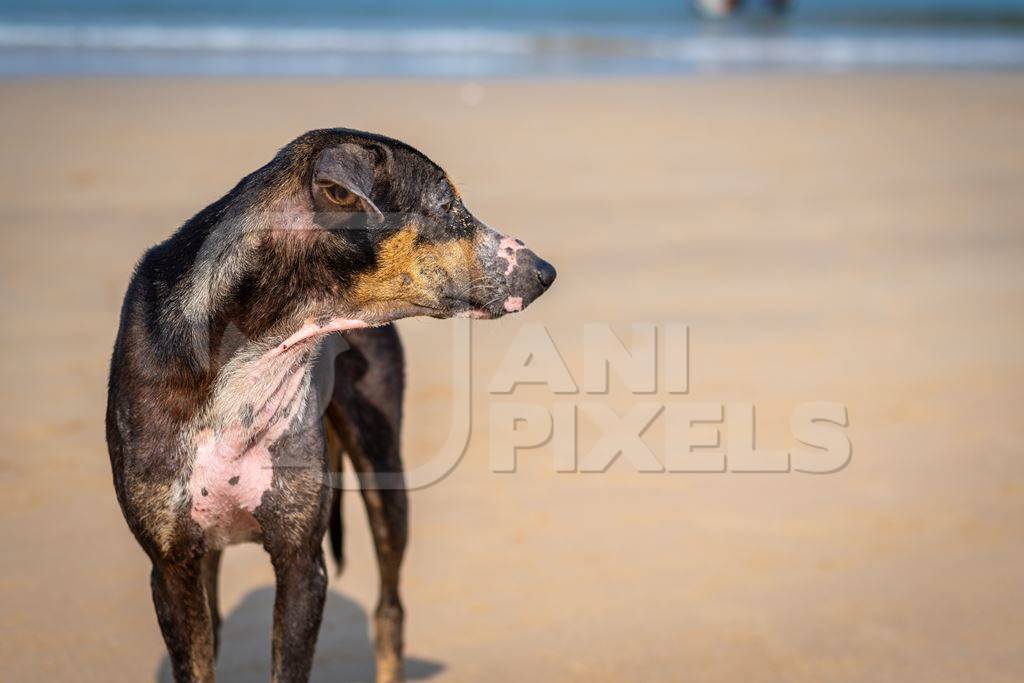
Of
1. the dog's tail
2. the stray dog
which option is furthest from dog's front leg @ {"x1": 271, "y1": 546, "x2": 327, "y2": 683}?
the dog's tail

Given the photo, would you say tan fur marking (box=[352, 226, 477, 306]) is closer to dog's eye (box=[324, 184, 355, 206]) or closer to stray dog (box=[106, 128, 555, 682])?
stray dog (box=[106, 128, 555, 682])

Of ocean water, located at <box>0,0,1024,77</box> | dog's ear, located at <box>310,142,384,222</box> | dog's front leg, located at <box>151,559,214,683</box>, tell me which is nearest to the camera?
dog's ear, located at <box>310,142,384,222</box>

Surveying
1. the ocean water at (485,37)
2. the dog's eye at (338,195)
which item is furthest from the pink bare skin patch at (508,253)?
the ocean water at (485,37)

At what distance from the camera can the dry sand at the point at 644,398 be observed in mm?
5352

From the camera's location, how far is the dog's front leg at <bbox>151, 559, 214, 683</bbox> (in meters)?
3.96

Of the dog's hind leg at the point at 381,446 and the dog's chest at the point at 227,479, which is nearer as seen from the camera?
the dog's chest at the point at 227,479

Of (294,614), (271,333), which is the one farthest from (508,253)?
(294,614)

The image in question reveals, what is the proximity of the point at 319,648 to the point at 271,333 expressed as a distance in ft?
6.04

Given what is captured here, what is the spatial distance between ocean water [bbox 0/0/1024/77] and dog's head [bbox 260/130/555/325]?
1636 cm

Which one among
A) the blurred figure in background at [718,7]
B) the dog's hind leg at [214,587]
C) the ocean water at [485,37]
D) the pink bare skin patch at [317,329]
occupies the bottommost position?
the dog's hind leg at [214,587]

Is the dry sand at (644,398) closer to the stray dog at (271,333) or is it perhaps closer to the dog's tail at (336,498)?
the dog's tail at (336,498)

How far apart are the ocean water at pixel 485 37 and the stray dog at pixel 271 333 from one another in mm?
16299

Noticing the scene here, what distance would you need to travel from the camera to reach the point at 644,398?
7754mm

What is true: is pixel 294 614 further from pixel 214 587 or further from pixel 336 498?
pixel 214 587
